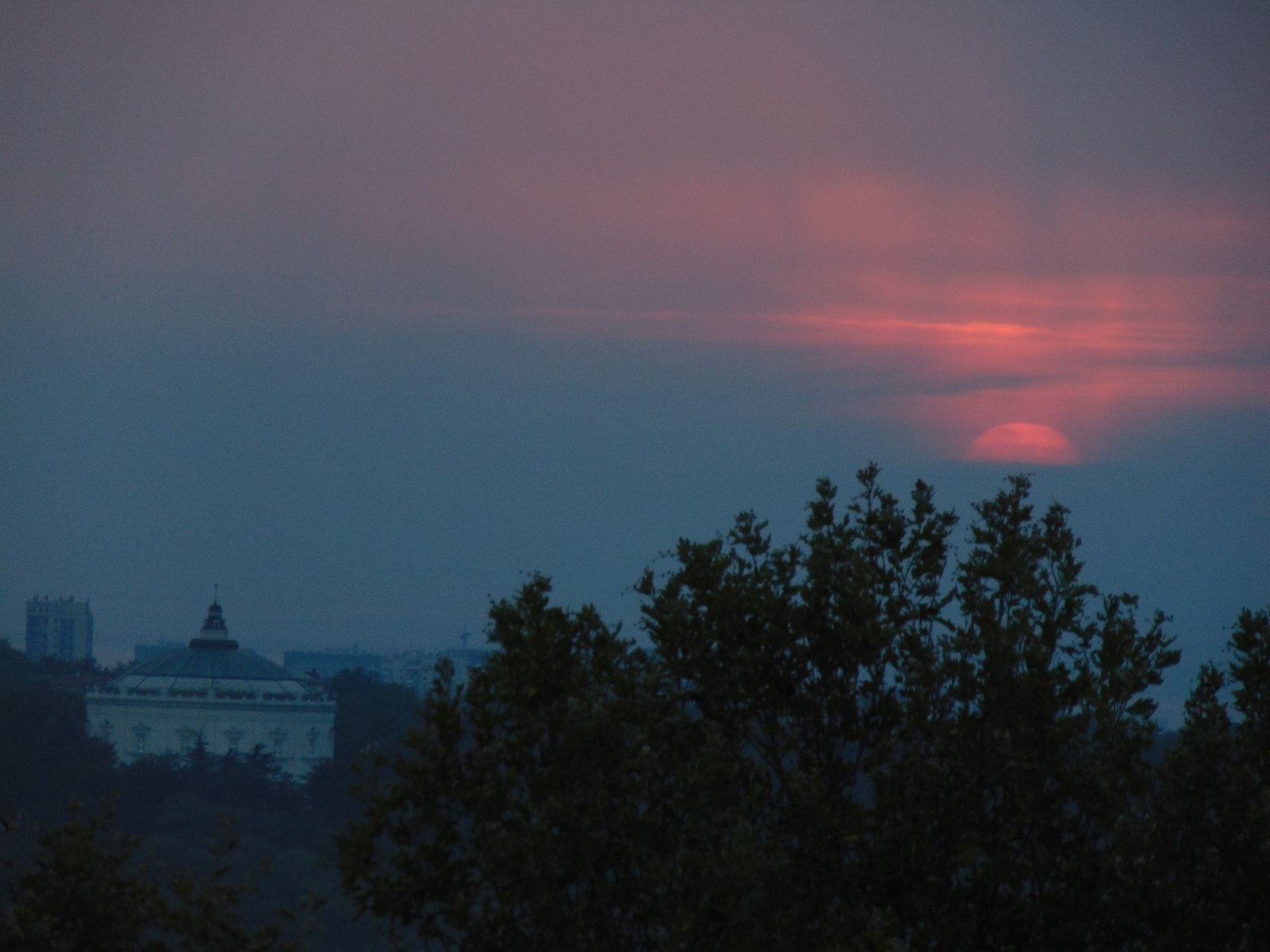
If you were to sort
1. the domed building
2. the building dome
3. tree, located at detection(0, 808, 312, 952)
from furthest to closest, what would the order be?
the building dome < the domed building < tree, located at detection(0, 808, 312, 952)

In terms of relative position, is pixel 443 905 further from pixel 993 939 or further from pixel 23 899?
pixel 993 939

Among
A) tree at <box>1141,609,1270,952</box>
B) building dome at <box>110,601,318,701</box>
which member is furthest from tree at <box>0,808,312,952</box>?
building dome at <box>110,601,318,701</box>

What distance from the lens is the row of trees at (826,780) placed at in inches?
425

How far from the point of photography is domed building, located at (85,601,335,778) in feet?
360

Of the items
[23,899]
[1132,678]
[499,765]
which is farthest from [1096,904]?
[23,899]

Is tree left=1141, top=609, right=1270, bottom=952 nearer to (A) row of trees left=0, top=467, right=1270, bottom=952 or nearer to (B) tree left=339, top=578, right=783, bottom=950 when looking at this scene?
(A) row of trees left=0, top=467, right=1270, bottom=952

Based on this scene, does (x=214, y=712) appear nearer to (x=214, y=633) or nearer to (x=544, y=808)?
(x=214, y=633)

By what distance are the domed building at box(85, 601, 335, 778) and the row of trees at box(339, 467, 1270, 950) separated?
313ft

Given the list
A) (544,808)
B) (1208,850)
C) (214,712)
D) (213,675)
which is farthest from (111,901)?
(213,675)

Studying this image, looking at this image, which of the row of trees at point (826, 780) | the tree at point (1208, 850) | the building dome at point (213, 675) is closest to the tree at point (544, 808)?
the row of trees at point (826, 780)

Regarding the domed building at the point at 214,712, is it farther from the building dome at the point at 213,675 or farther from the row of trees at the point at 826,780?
the row of trees at the point at 826,780

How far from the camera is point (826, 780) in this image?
1203cm

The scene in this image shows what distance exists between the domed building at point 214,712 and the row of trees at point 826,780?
3759 inches

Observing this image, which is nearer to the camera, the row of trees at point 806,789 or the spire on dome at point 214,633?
the row of trees at point 806,789
